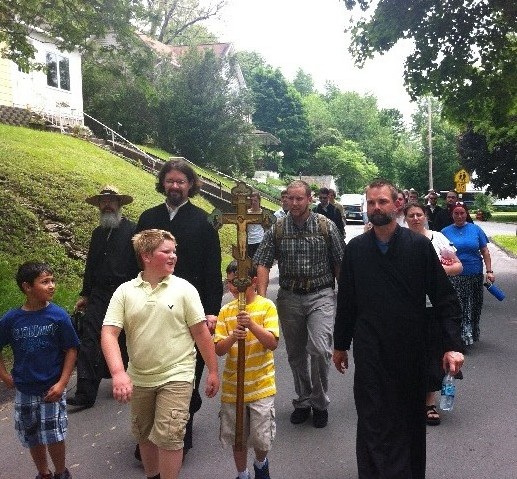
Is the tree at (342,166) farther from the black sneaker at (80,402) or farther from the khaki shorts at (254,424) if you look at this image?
the khaki shorts at (254,424)

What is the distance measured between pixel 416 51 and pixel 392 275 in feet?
35.9

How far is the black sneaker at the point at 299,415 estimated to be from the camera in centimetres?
572

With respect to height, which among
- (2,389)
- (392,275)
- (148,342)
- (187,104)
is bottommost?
(2,389)

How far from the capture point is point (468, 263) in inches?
328

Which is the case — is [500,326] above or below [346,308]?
below

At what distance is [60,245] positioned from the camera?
13.5m

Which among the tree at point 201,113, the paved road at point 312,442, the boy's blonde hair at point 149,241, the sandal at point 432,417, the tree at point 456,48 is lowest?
the paved road at point 312,442

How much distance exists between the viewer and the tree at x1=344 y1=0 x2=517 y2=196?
43.0 ft

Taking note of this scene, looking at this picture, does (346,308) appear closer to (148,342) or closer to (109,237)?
(148,342)

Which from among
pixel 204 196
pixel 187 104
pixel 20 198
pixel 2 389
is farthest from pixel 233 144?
pixel 2 389

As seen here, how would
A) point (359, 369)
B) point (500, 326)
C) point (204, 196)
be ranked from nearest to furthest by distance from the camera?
point (359, 369) → point (500, 326) → point (204, 196)

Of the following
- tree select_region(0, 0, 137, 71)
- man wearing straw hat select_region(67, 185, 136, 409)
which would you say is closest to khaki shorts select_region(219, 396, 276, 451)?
man wearing straw hat select_region(67, 185, 136, 409)

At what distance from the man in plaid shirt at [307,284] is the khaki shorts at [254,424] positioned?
1288 mm

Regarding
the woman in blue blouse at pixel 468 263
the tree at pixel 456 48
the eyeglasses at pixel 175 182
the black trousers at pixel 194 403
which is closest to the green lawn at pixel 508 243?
the tree at pixel 456 48
